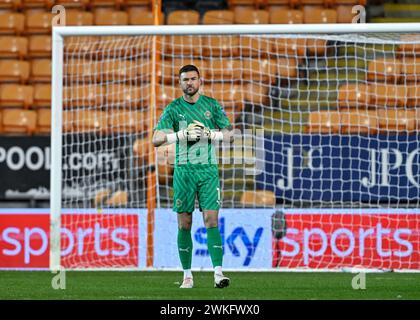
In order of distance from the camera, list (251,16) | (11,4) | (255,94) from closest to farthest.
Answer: (255,94), (251,16), (11,4)

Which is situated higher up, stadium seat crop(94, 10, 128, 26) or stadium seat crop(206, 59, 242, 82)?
Answer: stadium seat crop(94, 10, 128, 26)

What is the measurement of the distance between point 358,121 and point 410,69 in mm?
869

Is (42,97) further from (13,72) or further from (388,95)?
(388,95)

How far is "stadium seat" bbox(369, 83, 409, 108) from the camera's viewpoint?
1203 centimetres

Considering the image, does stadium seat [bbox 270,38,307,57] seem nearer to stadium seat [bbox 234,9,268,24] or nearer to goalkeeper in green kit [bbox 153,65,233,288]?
stadium seat [bbox 234,9,268,24]

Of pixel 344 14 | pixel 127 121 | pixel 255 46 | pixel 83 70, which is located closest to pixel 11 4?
pixel 83 70

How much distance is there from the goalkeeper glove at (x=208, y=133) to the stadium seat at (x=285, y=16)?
5728mm

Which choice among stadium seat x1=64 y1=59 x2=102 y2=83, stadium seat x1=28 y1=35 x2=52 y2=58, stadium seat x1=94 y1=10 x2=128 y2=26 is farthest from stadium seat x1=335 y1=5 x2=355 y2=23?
stadium seat x1=28 y1=35 x2=52 y2=58

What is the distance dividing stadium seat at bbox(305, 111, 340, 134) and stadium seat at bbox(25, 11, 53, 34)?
13.0 ft

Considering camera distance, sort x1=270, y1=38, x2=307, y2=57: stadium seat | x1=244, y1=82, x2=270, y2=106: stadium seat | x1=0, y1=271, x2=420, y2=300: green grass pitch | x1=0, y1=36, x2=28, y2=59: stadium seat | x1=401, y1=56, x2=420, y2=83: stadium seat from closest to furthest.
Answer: x1=0, y1=271, x2=420, y2=300: green grass pitch → x1=401, y1=56, x2=420, y2=83: stadium seat → x1=244, y1=82, x2=270, y2=106: stadium seat → x1=270, y1=38, x2=307, y2=57: stadium seat → x1=0, y1=36, x2=28, y2=59: stadium seat

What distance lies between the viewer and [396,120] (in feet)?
39.4

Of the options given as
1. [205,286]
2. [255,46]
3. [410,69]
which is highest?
[255,46]

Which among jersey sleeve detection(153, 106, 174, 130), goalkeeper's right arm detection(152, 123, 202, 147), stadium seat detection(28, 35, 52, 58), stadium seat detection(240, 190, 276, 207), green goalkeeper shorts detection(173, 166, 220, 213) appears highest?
stadium seat detection(28, 35, 52, 58)

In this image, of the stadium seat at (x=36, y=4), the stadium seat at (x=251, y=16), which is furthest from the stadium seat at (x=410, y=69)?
the stadium seat at (x=36, y=4)
